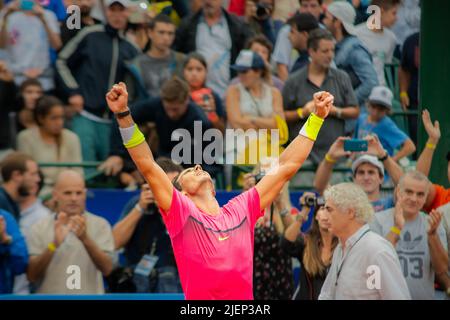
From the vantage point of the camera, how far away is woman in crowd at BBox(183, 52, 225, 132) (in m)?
10.5

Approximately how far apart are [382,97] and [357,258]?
2.69m

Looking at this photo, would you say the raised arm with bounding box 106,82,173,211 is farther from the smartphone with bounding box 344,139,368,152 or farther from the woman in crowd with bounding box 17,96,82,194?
the woman in crowd with bounding box 17,96,82,194

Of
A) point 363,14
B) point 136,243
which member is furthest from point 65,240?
point 363,14

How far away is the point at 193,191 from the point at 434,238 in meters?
2.61

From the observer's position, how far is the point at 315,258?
8.80 metres

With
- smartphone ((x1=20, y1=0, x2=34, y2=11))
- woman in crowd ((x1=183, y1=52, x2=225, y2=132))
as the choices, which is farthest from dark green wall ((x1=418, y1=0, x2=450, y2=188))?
smartphone ((x1=20, y1=0, x2=34, y2=11))

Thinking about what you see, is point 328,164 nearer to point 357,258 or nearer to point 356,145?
point 356,145

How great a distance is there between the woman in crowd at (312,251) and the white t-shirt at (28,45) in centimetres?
287

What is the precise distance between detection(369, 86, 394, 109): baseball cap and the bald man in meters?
2.47

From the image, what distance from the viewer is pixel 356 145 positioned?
967 cm

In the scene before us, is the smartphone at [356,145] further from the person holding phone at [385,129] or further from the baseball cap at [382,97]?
the baseball cap at [382,97]

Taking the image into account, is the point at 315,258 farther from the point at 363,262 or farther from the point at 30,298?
the point at 30,298

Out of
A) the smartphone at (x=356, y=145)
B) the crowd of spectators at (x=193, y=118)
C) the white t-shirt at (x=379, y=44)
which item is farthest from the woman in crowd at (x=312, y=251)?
the white t-shirt at (x=379, y=44)

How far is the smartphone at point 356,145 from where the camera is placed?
31.7 feet
